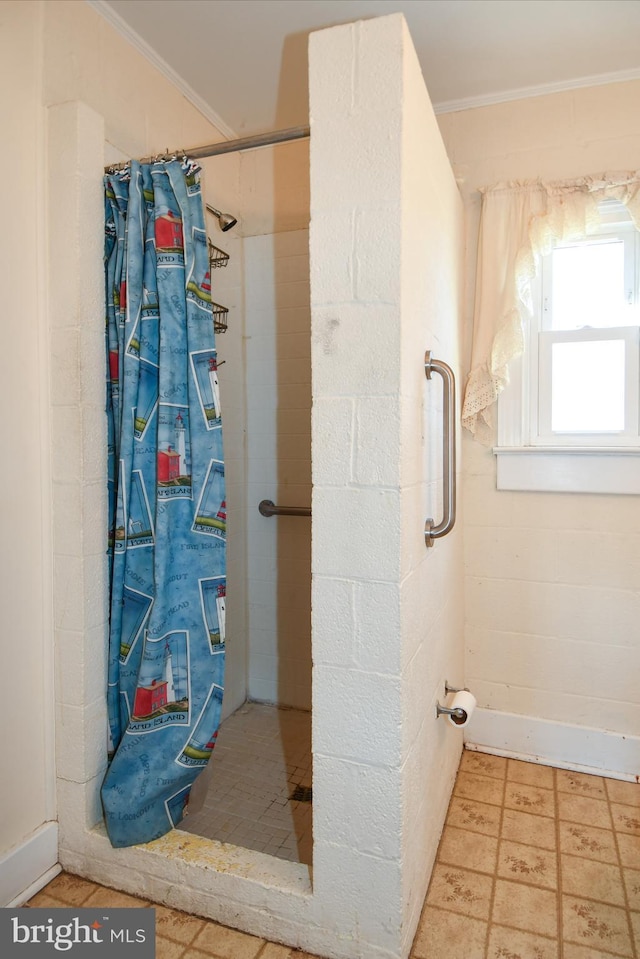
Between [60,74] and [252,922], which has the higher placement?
[60,74]

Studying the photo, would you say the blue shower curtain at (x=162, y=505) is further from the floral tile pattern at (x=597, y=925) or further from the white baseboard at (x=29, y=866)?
the floral tile pattern at (x=597, y=925)

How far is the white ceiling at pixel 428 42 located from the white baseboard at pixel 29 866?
2238 mm

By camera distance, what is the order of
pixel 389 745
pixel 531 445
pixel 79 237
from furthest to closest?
pixel 531 445 → pixel 79 237 → pixel 389 745

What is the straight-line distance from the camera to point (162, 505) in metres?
1.45

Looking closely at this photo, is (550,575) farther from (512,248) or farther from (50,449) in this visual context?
(50,449)

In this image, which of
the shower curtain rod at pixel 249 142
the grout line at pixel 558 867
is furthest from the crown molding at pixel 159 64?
the grout line at pixel 558 867

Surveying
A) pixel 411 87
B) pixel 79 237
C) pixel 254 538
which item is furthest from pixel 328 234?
pixel 254 538

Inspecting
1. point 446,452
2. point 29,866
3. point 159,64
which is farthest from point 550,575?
point 159,64

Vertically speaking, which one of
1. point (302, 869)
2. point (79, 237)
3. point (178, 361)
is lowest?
point (302, 869)

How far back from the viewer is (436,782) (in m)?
1.59

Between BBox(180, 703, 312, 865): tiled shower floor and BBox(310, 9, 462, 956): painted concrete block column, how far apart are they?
0.39 metres

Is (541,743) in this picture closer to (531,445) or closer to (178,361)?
(531,445)

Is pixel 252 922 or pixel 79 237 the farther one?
pixel 79 237

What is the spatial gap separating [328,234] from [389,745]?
103cm
